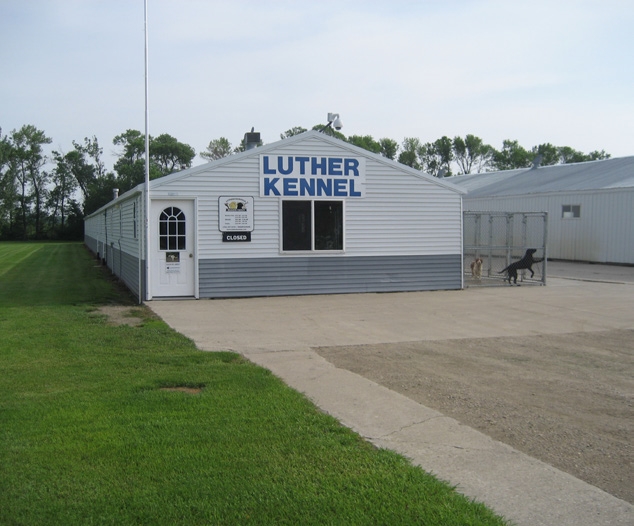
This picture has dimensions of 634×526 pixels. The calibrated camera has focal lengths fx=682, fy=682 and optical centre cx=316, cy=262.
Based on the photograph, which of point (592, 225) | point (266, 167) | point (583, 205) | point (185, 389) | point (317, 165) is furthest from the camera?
point (583, 205)

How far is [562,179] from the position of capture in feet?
111

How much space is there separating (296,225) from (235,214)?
4.90ft

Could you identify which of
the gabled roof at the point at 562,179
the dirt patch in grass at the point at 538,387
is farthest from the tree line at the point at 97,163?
the dirt patch in grass at the point at 538,387

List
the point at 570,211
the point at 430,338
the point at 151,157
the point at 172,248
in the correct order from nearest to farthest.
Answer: the point at 430,338, the point at 172,248, the point at 570,211, the point at 151,157

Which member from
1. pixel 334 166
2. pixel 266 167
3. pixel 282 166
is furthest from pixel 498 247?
pixel 266 167

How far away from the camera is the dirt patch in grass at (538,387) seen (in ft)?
17.7

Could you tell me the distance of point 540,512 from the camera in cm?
421

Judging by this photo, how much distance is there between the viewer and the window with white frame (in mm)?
16000

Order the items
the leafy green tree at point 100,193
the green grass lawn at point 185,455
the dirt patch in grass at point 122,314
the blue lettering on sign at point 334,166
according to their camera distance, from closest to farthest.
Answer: the green grass lawn at point 185,455
the dirt patch in grass at point 122,314
the blue lettering on sign at point 334,166
the leafy green tree at point 100,193

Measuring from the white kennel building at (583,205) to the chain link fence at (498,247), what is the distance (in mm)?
1232

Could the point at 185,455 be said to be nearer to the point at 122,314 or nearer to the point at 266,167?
the point at 122,314

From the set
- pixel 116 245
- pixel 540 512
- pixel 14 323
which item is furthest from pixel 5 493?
pixel 116 245

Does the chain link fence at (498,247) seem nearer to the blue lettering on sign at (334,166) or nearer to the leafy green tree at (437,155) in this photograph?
the blue lettering on sign at (334,166)

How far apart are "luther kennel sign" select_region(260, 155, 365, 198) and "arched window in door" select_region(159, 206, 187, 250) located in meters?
1.96
